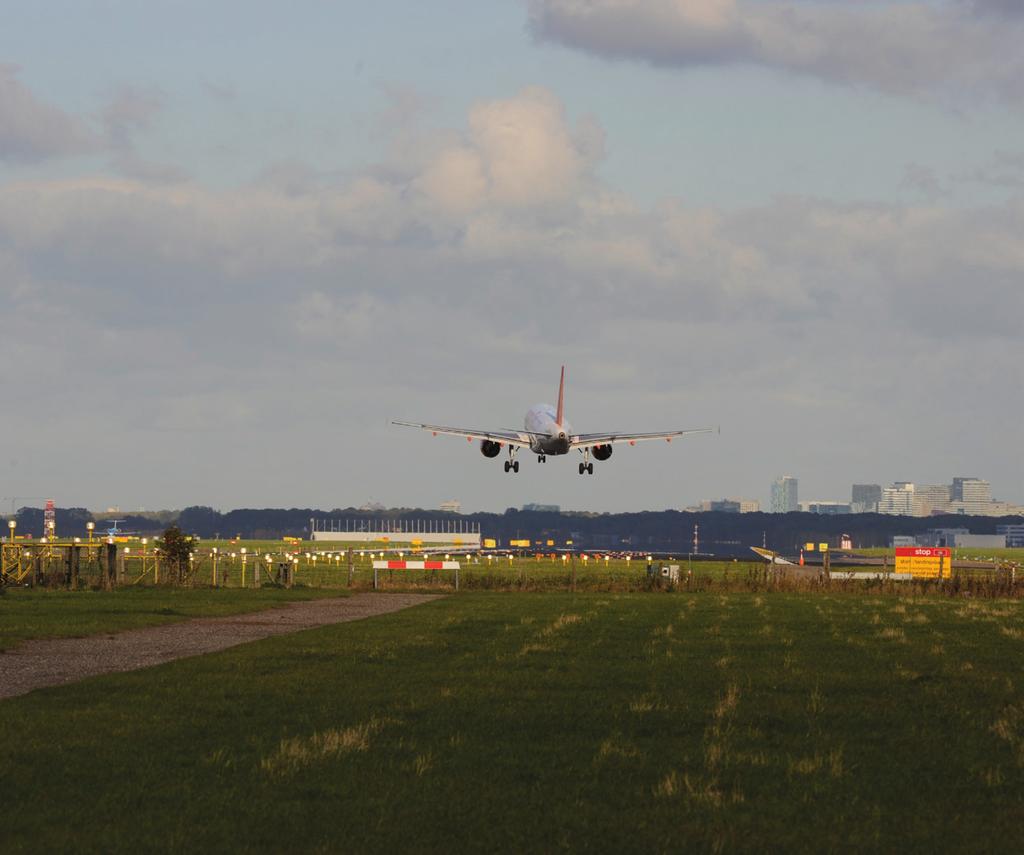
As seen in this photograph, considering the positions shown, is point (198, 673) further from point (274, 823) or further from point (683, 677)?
point (274, 823)

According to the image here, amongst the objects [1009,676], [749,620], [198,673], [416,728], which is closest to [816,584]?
[749,620]

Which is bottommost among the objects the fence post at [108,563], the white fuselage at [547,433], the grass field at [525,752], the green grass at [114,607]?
the green grass at [114,607]

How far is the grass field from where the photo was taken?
12.1 metres

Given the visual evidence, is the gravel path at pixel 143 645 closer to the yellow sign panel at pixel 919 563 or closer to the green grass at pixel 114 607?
the green grass at pixel 114 607

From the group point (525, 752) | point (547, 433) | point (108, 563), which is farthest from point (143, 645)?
point (547, 433)

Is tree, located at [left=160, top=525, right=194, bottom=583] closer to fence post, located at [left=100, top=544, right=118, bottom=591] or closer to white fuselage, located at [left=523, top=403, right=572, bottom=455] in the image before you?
fence post, located at [left=100, top=544, right=118, bottom=591]

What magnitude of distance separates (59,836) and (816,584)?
191 ft

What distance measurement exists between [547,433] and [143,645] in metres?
49.0

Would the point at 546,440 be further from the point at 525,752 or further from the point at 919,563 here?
the point at 525,752

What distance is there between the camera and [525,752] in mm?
16109

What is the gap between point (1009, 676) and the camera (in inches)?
982

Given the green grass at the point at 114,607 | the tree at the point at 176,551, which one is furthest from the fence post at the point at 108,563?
the tree at the point at 176,551

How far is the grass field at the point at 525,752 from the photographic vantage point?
1207 centimetres

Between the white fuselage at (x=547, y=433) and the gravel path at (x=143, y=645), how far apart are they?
3177 centimetres
